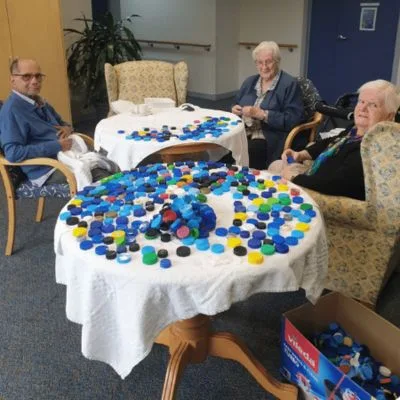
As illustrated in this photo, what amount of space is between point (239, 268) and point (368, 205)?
3.17 feet

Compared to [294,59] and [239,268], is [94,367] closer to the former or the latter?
[239,268]

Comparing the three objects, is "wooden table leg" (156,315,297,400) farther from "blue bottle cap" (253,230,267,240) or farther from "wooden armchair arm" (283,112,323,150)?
"wooden armchair arm" (283,112,323,150)

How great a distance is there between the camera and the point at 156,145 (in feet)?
8.00

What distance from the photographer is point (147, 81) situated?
390 cm

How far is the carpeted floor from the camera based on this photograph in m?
1.73

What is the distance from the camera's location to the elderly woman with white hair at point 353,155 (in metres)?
2.04

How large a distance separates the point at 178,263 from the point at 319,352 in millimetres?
591

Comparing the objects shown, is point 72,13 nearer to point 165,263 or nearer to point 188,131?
point 188,131

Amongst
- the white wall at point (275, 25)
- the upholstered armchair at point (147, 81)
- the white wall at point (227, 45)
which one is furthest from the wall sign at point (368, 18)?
→ the upholstered armchair at point (147, 81)

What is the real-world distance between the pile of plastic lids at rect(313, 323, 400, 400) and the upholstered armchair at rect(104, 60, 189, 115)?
2671 millimetres

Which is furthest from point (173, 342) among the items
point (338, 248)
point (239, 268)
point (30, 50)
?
point (30, 50)

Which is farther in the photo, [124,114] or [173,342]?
[124,114]

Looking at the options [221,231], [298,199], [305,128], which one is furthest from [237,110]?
[221,231]

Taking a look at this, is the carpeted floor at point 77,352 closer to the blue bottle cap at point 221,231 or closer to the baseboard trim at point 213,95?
the blue bottle cap at point 221,231
